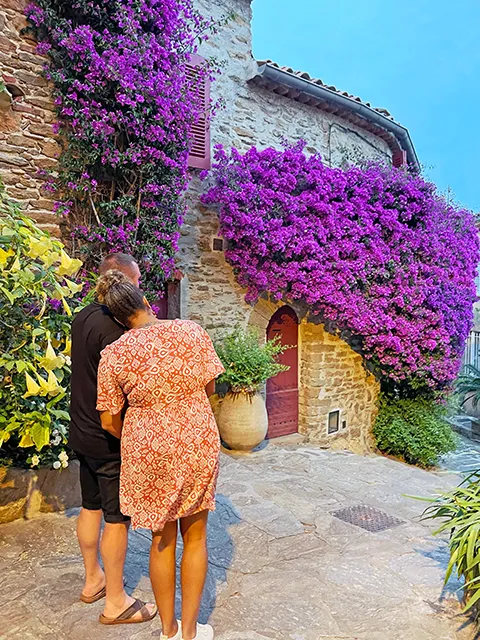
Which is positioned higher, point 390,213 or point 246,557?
point 390,213

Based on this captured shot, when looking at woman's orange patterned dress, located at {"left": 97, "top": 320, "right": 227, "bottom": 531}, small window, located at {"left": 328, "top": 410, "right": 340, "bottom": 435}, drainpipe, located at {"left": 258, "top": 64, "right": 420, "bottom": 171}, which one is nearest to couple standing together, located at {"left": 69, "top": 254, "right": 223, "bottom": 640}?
woman's orange patterned dress, located at {"left": 97, "top": 320, "right": 227, "bottom": 531}

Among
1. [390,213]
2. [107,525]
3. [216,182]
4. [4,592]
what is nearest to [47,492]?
[4,592]

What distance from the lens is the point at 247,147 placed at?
6863mm

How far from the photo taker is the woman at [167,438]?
5.85ft

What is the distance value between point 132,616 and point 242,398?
12.0 ft

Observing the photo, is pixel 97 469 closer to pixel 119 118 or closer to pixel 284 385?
pixel 119 118

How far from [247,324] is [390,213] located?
294 centimetres

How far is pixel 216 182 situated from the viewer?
6363 millimetres

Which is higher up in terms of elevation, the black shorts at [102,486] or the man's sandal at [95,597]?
the black shorts at [102,486]

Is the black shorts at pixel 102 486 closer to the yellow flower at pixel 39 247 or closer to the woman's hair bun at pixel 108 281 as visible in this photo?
the woman's hair bun at pixel 108 281

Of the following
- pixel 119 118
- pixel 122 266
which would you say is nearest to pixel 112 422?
pixel 122 266

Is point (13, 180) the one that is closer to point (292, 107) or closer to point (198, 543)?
point (198, 543)

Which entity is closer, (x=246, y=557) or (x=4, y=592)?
(x=4, y=592)

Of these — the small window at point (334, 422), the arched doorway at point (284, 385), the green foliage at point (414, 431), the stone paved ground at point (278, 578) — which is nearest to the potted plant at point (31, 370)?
the stone paved ground at point (278, 578)
